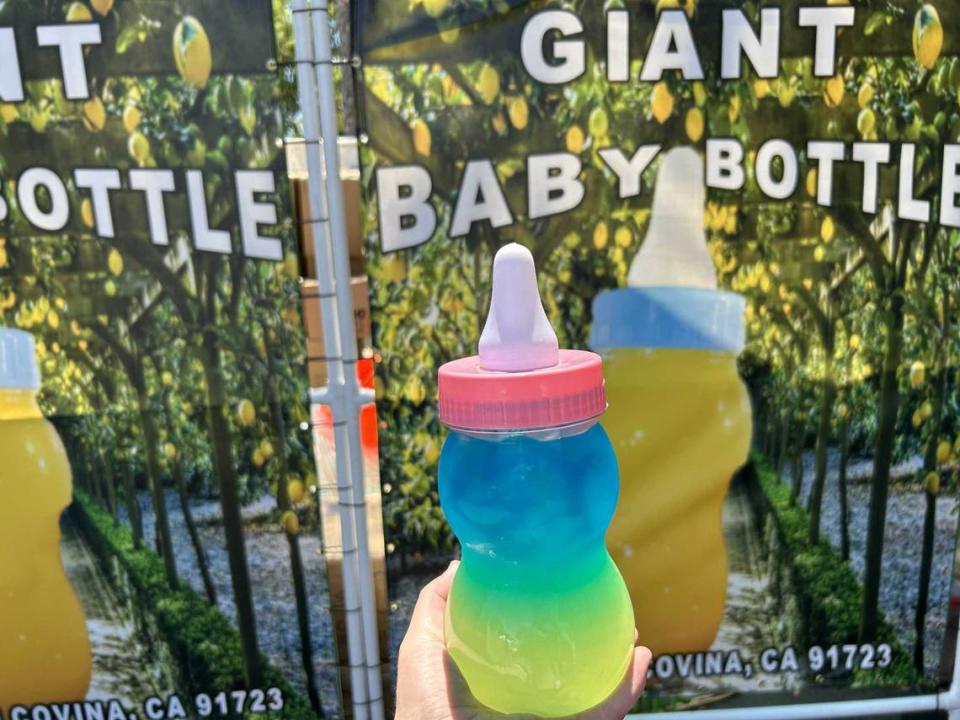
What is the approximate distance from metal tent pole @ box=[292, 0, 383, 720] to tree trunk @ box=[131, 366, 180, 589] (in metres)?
0.41

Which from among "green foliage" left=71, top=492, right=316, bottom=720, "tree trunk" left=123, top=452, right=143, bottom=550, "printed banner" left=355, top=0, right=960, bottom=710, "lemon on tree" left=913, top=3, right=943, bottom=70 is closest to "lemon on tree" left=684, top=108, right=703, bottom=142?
"printed banner" left=355, top=0, right=960, bottom=710

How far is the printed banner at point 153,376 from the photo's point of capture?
1.52m

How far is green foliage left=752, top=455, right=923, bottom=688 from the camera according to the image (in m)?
1.76

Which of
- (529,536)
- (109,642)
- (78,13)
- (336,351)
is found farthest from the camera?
(109,642)

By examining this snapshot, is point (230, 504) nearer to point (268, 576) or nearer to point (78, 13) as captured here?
point (268, 576)

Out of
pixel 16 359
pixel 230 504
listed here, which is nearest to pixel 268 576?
pixel 230 504

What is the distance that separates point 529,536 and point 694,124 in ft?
3.56

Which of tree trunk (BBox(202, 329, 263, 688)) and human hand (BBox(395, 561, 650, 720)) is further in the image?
tree trunk (BBox(202, 329, 263, 688))

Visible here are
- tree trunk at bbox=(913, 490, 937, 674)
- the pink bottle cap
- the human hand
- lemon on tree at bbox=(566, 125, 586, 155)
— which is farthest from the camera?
tree trunk at bbox=(913, 490, 937, 674)

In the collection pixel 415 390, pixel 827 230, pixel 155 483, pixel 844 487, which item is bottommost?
pixel 844 487

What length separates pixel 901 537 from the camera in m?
1.78

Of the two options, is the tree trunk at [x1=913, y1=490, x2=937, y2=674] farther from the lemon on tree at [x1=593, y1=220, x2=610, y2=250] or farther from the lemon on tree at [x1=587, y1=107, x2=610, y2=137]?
the lemon on tree at [x1=587, y1=107, x2=610, y2=137]

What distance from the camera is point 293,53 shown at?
1.50 m

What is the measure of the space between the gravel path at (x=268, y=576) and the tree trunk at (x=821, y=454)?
1.24m
